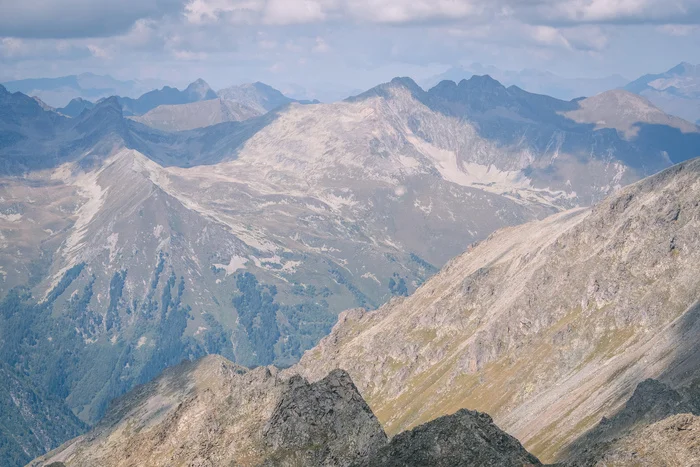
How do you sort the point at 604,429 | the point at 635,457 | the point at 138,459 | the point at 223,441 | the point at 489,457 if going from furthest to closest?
the point at 604,429 < the point at 138,459 < the point at 223,441 < the point at 489,457 < the point at 635,457

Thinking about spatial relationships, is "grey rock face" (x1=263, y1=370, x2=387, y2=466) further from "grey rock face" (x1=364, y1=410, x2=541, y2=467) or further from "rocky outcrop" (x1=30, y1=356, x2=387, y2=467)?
"grey rock face" (x1=364, y1=410, x2=541, y2=467)

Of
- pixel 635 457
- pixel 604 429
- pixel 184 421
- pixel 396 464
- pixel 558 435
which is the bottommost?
pixel 558 435

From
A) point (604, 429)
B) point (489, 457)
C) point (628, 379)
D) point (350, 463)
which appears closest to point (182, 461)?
point (350, 463)

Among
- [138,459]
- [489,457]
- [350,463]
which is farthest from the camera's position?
[138,459]

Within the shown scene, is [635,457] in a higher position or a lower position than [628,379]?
higher

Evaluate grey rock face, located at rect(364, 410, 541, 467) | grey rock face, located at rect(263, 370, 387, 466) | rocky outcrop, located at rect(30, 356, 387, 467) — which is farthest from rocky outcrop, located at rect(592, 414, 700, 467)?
rocky outcrop, located at rect(30, 356, 387, 467)

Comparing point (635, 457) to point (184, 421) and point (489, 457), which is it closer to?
point (489, 457)

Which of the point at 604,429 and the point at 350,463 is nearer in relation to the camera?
the point at 350,463
